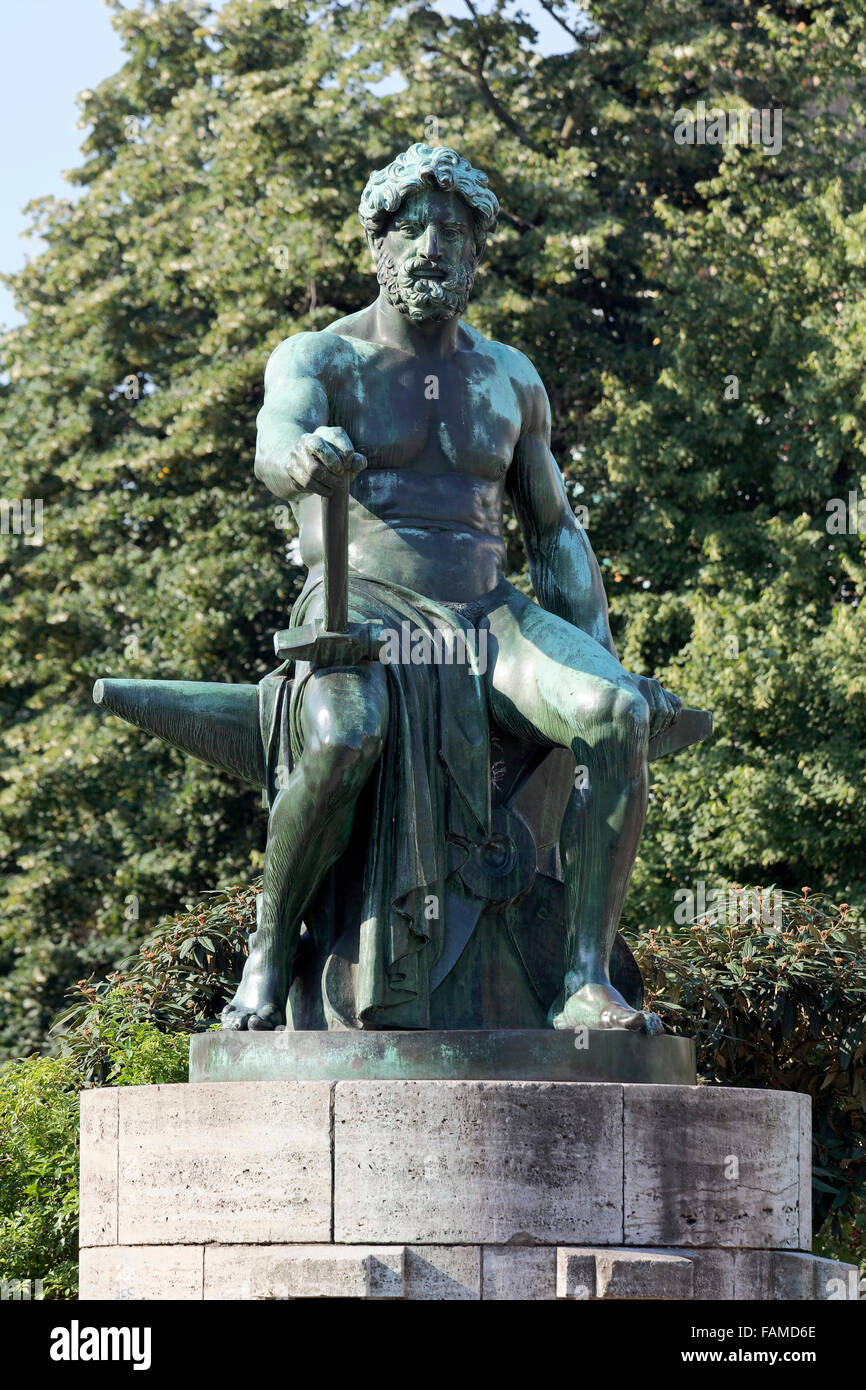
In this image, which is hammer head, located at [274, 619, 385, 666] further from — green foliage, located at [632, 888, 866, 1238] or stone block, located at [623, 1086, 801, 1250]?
green foliage, located at [632, 888, 866, 1238]

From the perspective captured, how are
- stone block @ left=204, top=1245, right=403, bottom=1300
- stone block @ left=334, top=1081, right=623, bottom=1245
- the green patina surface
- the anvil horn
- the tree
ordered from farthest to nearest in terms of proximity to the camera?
1. the tree
2. the anvil horn
3. the green patina surface
4. stone block @ left=334, top=1081, right=623, bottom=1245
5. stone block @ left=204, top=1245, right=403, bottom=1300

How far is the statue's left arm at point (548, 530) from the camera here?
292 inches

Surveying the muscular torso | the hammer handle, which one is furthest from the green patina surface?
the muscular torso

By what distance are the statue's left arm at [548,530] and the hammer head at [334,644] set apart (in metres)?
1.08

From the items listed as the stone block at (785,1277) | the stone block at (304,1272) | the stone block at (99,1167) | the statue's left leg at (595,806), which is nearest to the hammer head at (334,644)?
the statue's left leg at (595,806)

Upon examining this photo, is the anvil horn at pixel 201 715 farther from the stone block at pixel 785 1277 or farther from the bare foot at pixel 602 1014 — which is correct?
the stone block at pixel 785 1277

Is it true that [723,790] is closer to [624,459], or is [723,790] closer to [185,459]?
[624,459]

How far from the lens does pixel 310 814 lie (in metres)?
6.43

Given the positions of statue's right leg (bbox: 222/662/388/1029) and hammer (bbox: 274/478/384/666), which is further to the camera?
statue's right leg (bbox: 222/662/388/1029)

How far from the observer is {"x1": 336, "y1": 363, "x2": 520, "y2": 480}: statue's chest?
7.08 m

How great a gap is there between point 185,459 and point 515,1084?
15733 millimetres

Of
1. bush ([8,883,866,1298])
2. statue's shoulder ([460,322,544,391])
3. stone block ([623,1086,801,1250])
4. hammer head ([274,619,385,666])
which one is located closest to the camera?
stone block ([623,1086,801,1250])

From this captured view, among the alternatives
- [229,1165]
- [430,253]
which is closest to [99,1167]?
[229,1165]

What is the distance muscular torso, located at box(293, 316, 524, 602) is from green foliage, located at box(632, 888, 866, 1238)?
441 centimetres
